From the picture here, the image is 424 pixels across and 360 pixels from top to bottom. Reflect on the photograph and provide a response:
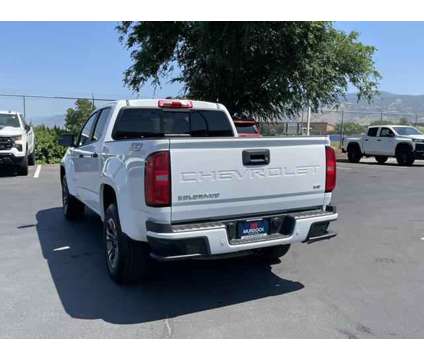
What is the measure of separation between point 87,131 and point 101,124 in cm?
74

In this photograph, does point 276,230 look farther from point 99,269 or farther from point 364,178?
point 364,178

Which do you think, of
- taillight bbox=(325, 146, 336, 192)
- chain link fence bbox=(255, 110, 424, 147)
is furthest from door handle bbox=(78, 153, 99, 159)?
chain link fence bbox=(255, 110, 424, 147)

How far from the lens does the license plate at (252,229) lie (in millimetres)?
4004

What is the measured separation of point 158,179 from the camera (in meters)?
3.65

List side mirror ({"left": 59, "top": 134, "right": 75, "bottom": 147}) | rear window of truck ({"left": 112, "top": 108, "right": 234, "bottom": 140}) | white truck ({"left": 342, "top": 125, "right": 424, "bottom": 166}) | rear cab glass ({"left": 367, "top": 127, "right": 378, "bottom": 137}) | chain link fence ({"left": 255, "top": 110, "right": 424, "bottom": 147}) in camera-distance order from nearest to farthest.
A: rear window of truck ({"left": 112, "top": 108, "right": 234, "bottom": 140})
side mirror ({"left": 59, "top": 134, "right": 75, "bottom": 147})
white truck ({"left": 342, "top": 125, "right": 424, "bottom": 166})
rear cab glass ({"left": 367, "top": 127, "right": 378, "bottom": 137})
chain link fence ({"left": 255, "top": 110, "right": 424, "bottom": 147})

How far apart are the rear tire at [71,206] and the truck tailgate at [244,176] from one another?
4128 millimetres

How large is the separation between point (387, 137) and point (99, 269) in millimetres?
17823

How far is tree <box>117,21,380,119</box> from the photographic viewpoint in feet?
57.3

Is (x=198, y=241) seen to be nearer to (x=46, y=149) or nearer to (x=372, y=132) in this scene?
(x=46, y=149)

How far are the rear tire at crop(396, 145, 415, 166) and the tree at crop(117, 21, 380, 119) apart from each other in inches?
176

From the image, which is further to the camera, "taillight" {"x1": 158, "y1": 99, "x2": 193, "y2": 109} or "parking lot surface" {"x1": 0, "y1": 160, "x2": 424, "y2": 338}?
"taillight" {"x1": 158, "y1": 99, "x2": 193, "y2": 109}

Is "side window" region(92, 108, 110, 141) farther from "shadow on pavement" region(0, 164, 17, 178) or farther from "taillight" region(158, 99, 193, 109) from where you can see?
"shadow on pavement" region(0, 164, 17, 178)

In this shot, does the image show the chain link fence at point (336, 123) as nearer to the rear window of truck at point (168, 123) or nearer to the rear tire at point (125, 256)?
the rear window of truck at point (168, 123)

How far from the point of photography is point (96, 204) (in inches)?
218
